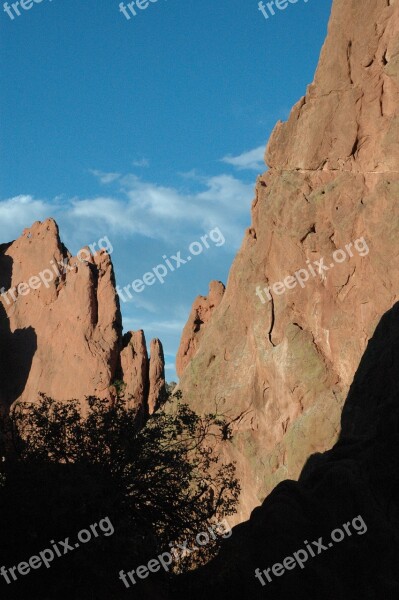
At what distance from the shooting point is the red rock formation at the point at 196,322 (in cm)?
6556

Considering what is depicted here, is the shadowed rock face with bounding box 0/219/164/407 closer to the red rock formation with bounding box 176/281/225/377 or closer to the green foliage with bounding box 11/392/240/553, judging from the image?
the red rock formation with bounding box 176/281/225/377

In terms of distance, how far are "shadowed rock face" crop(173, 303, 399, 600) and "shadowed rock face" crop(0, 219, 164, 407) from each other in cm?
Answer: 4051

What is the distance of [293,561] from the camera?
18.4 m

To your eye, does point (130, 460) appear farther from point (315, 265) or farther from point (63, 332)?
point (63, 332)

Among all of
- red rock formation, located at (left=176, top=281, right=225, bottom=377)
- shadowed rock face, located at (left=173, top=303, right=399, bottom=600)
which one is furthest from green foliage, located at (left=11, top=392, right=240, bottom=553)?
red rock formation, located at (left=176, top=281, right=225, bottom=377)

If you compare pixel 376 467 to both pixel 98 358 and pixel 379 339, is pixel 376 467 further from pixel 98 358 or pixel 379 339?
pixel 98 358

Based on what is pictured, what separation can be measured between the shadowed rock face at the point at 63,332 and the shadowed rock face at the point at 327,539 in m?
40.5

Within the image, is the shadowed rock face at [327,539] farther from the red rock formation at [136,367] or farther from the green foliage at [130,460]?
the red rock formation at [136,367]

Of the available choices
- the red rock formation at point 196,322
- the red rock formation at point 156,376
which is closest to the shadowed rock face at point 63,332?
the red rock formation at point 156,376

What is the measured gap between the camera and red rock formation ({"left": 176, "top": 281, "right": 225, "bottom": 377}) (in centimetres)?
6556

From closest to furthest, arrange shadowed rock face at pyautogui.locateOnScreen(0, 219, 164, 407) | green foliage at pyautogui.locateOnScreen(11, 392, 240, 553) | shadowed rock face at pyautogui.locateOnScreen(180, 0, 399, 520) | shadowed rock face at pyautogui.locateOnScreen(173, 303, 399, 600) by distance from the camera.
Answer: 1. shadowed rock face at pyautogui.locateOnScreen(173, 303, 399, 600)
2. green foliage at pyautogui.locateOnScreen(11, 392, 240, 553)
3. shadowed rock face at pyautogui.locateOnScreen(180, 0, 399, 520)
4. shadowed rock face at pyautogui.locateOnScreen(0, 219, 164, 407)

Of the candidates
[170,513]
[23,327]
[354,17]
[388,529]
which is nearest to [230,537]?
[170,513]

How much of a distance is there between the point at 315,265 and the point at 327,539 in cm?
2810

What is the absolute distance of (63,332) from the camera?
218ft
